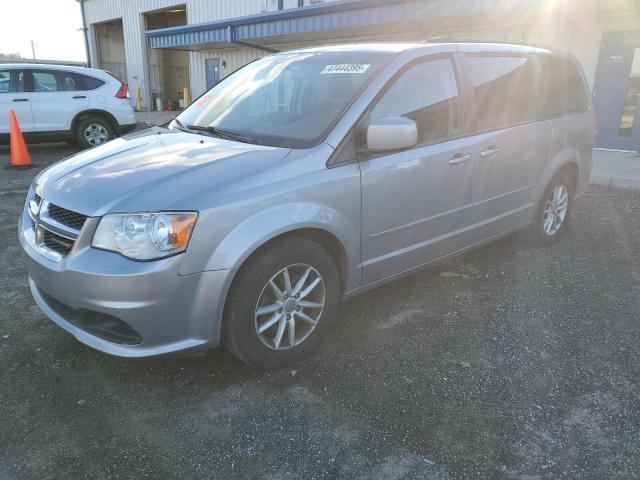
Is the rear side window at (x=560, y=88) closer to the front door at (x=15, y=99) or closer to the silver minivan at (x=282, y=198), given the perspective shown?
the silver minivan at (x=282, y=198)

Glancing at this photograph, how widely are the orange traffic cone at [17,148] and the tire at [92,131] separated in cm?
138

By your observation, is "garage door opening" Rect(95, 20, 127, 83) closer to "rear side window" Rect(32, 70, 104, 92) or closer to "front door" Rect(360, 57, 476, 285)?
"rear side window" Rect(32, 70, 104, 92)

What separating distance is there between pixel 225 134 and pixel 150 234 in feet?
3.52

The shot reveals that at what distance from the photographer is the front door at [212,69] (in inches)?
748

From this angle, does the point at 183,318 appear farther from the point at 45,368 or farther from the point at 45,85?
the point at 45,85

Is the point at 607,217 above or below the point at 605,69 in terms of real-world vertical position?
below

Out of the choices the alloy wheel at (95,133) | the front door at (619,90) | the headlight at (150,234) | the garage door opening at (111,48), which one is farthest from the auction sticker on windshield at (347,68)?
the garage door opening at (111,48)

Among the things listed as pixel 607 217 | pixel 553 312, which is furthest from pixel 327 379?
pixel 607 217

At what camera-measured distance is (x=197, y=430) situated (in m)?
2.31

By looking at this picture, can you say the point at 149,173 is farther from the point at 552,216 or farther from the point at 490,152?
the point at 552,216

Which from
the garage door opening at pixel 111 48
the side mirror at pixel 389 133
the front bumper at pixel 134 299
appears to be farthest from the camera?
the garage door opening at pixel 111 48

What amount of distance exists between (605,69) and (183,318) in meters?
10.2

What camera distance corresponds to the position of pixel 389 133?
9.01 feet

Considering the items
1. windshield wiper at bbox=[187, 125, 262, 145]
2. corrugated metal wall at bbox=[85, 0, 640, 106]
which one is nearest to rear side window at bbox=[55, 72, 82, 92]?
corrugated metal wall at bbox=[85, 0, 640, 106]
